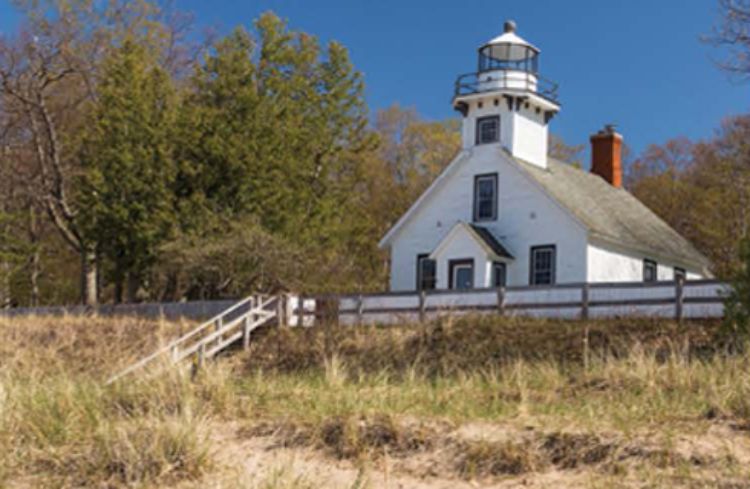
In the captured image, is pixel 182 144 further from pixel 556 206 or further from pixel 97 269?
pixel 556 206

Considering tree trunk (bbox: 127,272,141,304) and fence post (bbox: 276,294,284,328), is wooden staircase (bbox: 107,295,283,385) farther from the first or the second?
tree trunk (bbox: 127,272,141,304)

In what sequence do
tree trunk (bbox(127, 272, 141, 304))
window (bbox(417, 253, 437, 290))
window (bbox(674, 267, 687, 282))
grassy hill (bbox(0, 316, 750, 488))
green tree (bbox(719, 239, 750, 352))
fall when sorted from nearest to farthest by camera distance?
grassy hill (bbox(0, 316, 750, 488)), green tree (bbox(719, 239, 750, 352)), window (bbox(417, 253, 437, 290)), window (bbox(674, 267, 687, 282)), tree trunk (bbox(127, 272, 141, 304))

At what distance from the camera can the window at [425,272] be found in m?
29.6

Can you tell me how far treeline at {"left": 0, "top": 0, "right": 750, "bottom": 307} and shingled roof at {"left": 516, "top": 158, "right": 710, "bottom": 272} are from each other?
2.90 m

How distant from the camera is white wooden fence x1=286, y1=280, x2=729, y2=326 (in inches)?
792

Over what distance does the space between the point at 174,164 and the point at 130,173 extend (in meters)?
1.48

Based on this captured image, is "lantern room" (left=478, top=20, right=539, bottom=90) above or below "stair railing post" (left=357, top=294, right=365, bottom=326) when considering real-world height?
above

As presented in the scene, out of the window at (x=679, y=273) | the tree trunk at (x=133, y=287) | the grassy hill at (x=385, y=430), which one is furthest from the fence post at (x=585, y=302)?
the tree trunk at (x=133, y=287)

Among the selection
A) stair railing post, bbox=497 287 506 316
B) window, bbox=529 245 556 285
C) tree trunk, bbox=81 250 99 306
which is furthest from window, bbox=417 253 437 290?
tree trunk, bbox=81 250 99 306

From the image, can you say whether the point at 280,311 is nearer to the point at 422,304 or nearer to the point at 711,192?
the point at 422,304

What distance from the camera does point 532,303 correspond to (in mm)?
21984

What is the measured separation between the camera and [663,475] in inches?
266

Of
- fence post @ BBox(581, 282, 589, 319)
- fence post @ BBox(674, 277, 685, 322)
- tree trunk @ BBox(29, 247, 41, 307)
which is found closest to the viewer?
fence post @ BBox(674, 277, 685, 322)

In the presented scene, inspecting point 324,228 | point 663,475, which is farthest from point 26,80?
point 663,475
